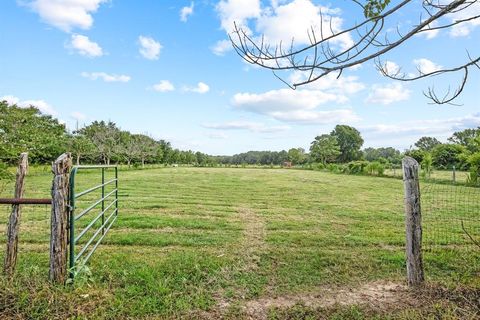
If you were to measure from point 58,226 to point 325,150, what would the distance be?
48.8 metres

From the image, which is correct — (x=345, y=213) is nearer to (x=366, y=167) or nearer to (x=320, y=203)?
(x=320, y=203)

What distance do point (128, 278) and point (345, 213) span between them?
631 cm

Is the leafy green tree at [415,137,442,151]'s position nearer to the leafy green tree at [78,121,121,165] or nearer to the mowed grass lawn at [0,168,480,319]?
the leafy green tree at [78,121,121,165]

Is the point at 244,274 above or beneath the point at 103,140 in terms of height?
beneath

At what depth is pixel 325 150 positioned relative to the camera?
161 ft

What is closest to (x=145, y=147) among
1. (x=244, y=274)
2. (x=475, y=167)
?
(x=475, y=167)

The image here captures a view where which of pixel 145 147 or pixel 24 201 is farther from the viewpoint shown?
pixel 145 147

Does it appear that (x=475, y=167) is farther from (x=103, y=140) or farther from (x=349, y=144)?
(x=349, y=144)

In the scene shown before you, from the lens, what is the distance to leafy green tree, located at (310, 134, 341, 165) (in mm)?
49138

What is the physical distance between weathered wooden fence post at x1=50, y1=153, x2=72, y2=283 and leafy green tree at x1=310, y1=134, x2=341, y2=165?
47464mm

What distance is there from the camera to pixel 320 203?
10.1 metres

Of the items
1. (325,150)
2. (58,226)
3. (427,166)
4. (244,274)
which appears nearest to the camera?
(58,226)

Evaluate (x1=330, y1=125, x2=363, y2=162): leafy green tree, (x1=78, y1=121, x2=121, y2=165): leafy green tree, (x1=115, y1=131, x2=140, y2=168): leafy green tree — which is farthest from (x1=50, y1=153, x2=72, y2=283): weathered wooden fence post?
(x1=330, y1=125, x2=363, y2=162): leafy green tree

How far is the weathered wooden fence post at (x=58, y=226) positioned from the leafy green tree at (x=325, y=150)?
47.5m
